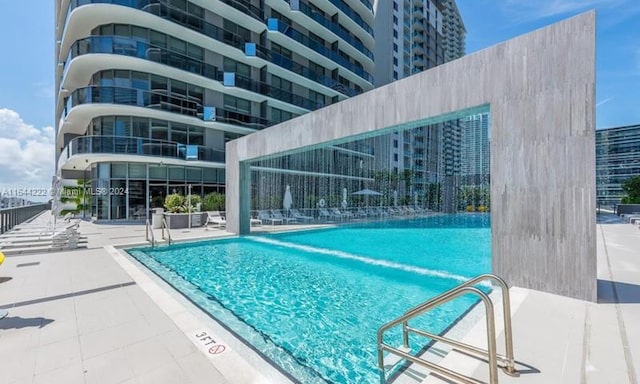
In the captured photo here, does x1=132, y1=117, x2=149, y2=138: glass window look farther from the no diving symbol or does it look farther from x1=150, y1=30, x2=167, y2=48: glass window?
the no diving symbol

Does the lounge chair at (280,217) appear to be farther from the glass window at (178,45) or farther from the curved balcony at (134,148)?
the glass window at (178,45)

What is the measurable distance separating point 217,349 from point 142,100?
1861 centimetres

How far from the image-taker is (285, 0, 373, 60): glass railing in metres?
26.6

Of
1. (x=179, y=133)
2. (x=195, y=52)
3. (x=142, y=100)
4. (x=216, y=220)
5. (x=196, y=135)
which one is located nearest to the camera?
(x=216, y=220)

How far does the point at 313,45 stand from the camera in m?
27.3

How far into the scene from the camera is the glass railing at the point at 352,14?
98.1 feet

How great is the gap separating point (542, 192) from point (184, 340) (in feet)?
18.8

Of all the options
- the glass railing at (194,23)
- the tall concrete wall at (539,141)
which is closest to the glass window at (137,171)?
the glass railing at (194,23)

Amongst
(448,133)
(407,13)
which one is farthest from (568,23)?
(407,13)

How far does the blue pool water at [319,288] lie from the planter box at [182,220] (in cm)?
474

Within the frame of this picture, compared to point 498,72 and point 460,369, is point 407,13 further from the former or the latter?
point 460,369

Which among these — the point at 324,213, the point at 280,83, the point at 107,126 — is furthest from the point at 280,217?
the point at 280,83

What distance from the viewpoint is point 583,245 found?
4570mm

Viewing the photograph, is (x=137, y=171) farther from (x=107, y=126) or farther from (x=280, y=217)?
(x=280, y=217)
